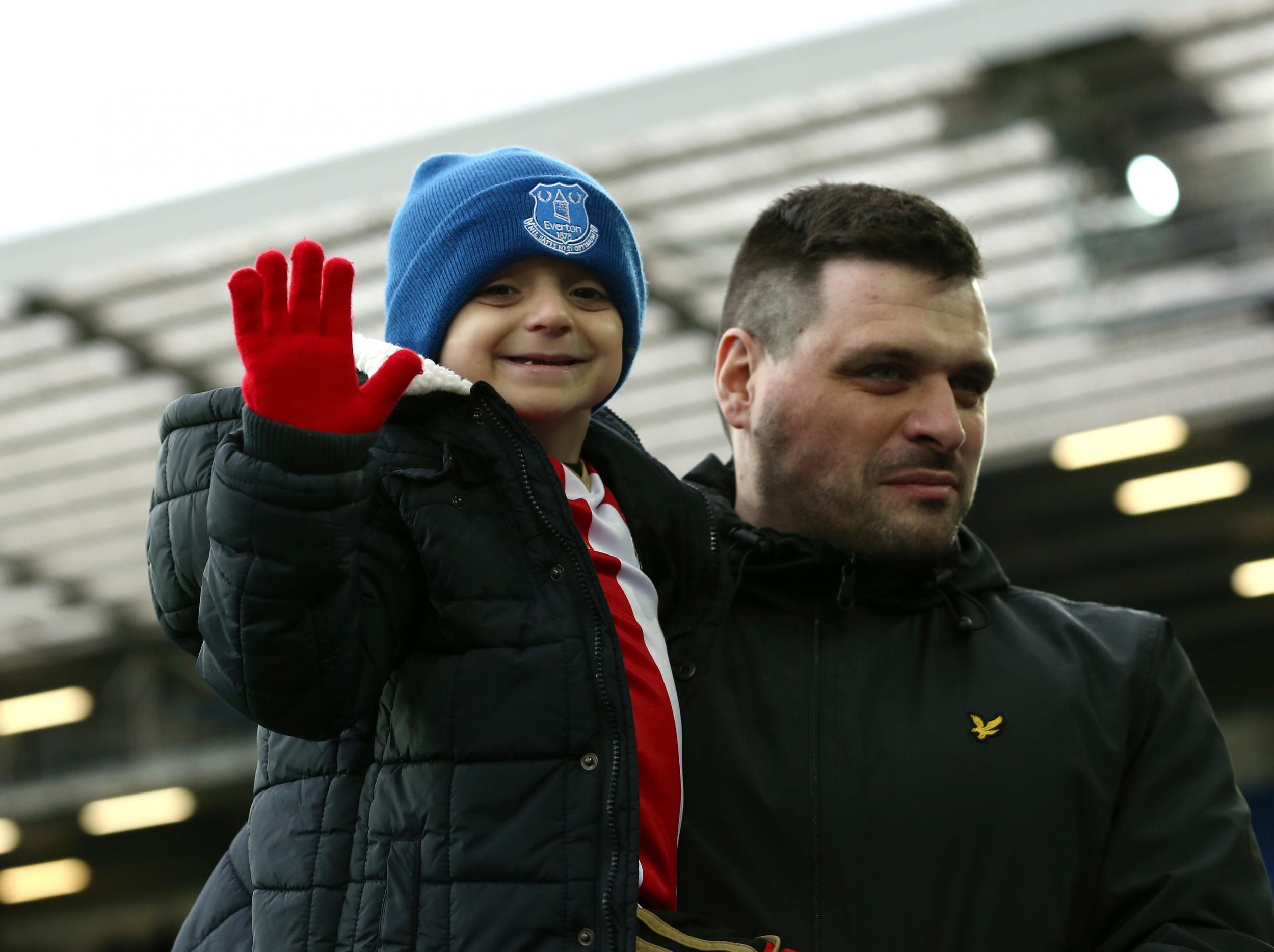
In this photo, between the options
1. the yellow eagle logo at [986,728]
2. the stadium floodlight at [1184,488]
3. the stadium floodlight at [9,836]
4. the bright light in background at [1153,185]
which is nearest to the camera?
the yellow eagle logo at [986,728]

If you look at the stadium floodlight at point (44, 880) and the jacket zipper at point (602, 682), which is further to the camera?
the stadium floodlight at point (44, 880)

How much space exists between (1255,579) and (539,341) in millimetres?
14916

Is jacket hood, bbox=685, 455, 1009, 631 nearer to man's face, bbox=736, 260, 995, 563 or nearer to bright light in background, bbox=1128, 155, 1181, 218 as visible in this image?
man's face, bbox=736, 260, 995, 563

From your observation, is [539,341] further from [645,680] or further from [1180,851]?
[1180,851]

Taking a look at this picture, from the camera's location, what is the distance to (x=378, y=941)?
164 cm

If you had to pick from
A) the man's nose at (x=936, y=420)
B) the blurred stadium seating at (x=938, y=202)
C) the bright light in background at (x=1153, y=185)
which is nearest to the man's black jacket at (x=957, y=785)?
the man's nose at (x=936, y=420)

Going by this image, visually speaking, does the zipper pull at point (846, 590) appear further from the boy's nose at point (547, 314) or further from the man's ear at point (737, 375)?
the boy's nose at point (547, 314)

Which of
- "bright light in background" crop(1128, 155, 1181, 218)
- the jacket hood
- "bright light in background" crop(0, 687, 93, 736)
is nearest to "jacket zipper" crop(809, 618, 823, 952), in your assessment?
the jacket hood

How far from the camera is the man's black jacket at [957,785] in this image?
1989 mm

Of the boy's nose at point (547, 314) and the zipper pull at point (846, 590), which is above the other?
the boy's nose at point (547, 314)

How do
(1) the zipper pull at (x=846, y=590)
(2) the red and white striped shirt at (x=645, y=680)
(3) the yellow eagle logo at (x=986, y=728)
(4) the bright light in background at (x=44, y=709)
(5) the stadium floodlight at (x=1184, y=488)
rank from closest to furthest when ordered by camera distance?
(2) the red and white striped shirt at (x=645, y=680)
(3) the yellow eagle logo at (x=986, y=728)
(1) the zipper pull at (x=846, y=590)
(5) the stadium floodlight at (x=1184, y=488)
(4) the bright light in background at (x=44, y=709)

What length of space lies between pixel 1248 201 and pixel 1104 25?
238cm

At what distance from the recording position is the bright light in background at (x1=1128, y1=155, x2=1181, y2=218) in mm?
9383

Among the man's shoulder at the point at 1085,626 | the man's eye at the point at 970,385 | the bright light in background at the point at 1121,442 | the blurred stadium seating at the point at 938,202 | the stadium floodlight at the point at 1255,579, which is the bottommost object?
the man's shoulder at the point at 1085,626
